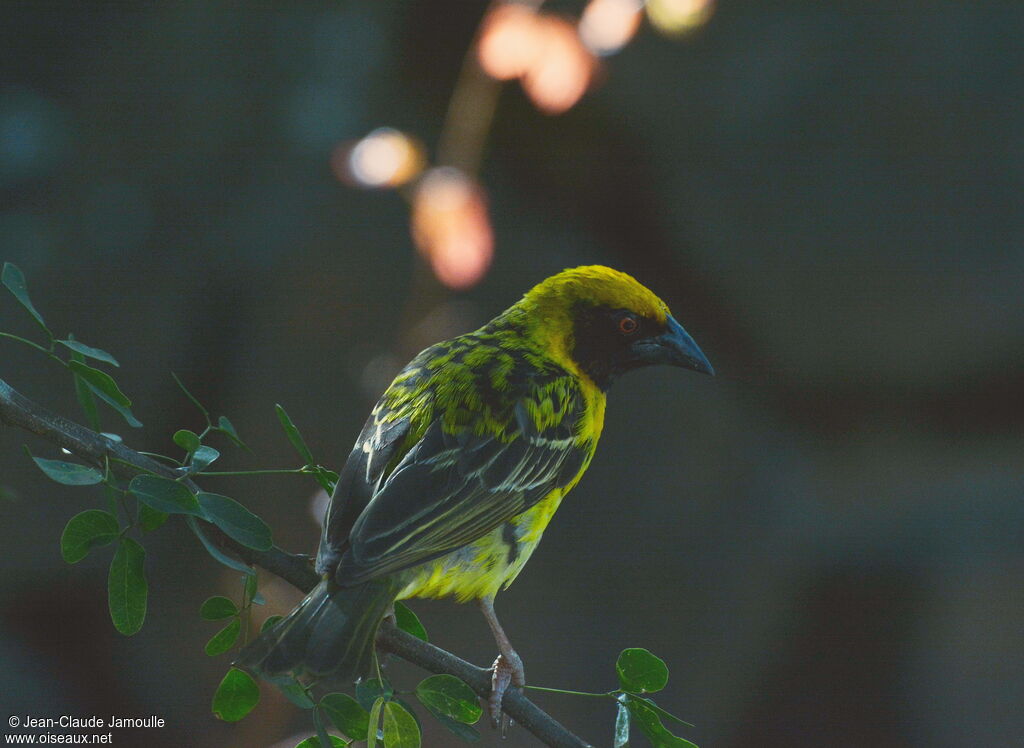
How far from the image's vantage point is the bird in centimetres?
216

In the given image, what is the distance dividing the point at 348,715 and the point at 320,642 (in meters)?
0.22

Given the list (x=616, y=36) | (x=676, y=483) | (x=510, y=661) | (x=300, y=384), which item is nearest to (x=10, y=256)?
(x=300, y=384)

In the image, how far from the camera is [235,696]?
1.97 metres

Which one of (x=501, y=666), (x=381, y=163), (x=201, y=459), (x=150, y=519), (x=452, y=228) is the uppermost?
(x=381, y=163)

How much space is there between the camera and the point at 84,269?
5.44 metres

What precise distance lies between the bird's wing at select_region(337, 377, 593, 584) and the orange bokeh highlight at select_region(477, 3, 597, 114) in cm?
175

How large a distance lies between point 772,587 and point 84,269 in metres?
3.75

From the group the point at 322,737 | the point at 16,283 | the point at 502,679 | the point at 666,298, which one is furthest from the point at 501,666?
the point at 666,298

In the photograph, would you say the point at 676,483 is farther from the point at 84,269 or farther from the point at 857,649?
the point at 84,269

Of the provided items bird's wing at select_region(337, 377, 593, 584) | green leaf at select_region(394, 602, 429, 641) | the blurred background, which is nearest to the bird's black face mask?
bird's wing at select_region(337, 377, 593, 584)

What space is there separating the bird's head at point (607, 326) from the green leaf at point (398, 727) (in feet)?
4.65

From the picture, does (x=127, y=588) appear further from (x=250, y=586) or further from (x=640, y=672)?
(x=640, y=672)

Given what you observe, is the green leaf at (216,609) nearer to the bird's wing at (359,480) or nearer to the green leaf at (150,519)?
the green leaf at (150,519)

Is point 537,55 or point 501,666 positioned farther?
point 537,55
